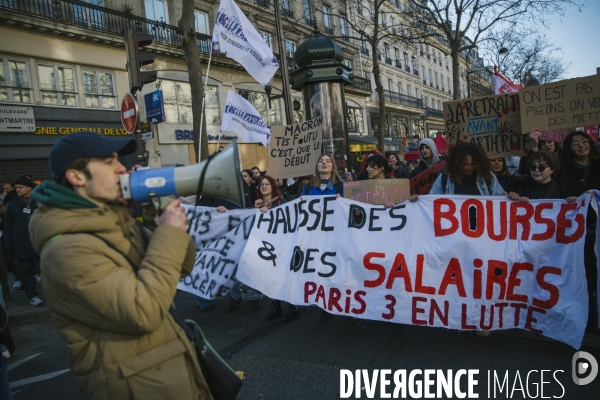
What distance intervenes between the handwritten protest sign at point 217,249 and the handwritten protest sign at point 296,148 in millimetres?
1679

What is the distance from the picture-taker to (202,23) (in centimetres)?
2169

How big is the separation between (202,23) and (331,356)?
69.5ft

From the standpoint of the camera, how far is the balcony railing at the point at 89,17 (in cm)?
1501

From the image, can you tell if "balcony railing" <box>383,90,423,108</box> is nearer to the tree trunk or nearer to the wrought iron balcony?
the wrought iron balcony

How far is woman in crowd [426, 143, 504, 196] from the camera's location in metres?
4.26

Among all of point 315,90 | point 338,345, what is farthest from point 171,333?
point 315,90

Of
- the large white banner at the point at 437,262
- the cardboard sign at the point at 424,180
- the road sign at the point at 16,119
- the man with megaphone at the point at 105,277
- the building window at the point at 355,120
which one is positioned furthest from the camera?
the building window at the point at 355,120

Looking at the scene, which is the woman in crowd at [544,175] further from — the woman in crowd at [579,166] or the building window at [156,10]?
the building window at [156,10]

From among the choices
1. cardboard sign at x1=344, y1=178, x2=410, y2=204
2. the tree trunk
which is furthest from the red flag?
the tree trunk

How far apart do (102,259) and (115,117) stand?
1720cm

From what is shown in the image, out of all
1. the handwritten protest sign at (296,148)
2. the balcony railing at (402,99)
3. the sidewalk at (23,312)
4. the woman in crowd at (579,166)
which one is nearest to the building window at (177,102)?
the handwritten protest sign at (296,148)

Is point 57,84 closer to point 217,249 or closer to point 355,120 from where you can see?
point 217,249

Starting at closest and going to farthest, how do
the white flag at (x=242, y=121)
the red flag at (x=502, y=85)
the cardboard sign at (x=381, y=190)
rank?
the cardboard sign at (x=381, y=190) < the white flag at (x=242, y=121) < the red flag at (x=502, y=85)

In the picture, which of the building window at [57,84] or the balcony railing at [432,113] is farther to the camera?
the balcony railing at [432,113]
